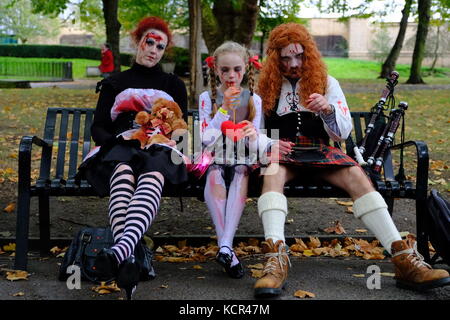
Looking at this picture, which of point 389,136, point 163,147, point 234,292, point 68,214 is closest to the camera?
point 234,292

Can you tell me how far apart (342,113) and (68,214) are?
8.90ft

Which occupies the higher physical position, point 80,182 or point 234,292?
point 80,182

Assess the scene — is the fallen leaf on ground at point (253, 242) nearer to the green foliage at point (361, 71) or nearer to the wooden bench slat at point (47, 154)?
the wooden bench slat at point (47, 154)

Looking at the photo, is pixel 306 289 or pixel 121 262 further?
pixel 306 289

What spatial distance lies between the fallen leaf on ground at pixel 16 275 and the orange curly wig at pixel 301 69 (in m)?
1.93

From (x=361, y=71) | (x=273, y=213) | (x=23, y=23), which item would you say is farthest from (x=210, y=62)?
(x=23, y=23)

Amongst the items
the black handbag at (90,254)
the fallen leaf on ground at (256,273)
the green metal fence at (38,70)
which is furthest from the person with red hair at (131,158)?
the green metal fence at (38,70)

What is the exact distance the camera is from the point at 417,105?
15.7 m

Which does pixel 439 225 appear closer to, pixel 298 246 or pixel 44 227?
pixel 298 246

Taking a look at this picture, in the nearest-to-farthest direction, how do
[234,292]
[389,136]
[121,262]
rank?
[121,262] → [234,292] → [389,136]

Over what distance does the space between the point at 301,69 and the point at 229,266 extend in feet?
4.85
